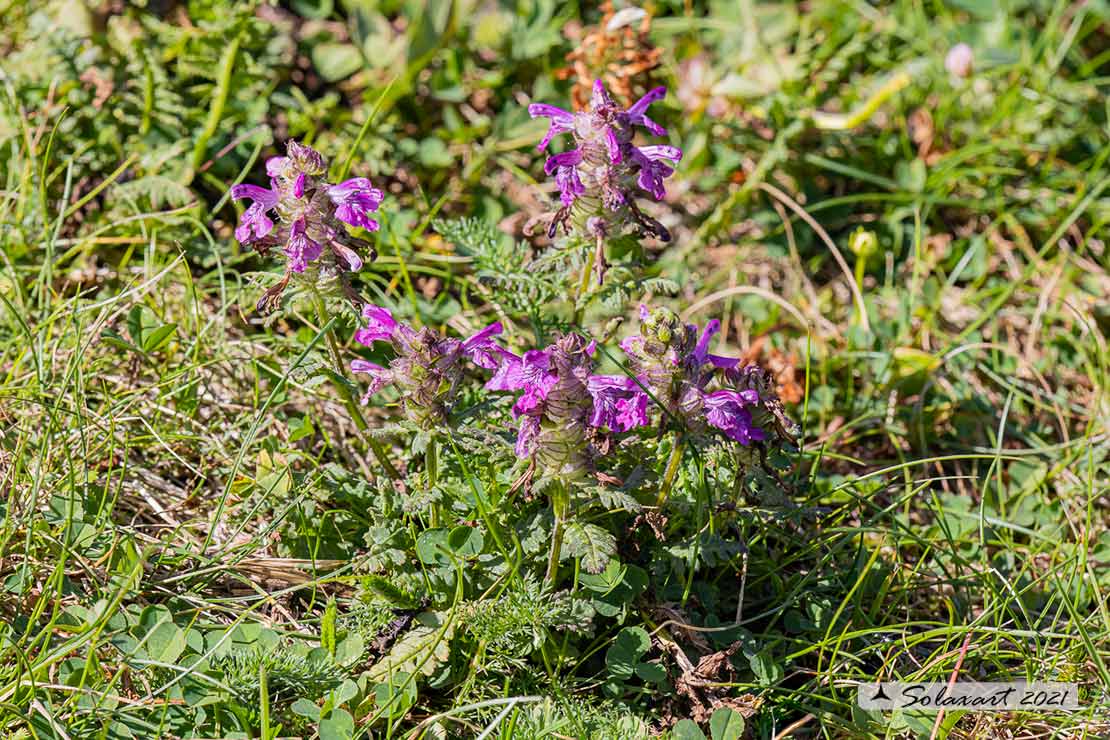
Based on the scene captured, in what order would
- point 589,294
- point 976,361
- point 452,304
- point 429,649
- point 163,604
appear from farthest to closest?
1. point 976,361
2. point 452,304
3. point 589,294
4. point 163,604
5. point 429,649

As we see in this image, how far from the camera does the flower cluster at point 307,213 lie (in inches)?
93.8

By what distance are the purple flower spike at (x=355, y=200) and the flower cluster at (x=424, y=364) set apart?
7.9 inches

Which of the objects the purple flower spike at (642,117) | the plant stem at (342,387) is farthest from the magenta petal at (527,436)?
the purple flower spike at (642,117)

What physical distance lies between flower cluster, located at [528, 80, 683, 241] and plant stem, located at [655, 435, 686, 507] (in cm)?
59

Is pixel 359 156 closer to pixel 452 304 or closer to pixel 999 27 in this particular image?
pixel 452 304

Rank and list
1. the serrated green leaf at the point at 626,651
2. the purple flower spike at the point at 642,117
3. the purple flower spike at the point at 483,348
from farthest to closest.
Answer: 1. the purple flower spike at the point at 642,117
2. the serrated green leaf at the point at 626,651
3. the purple flower spike at the point at 483,348

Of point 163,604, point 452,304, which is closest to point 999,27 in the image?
point 452,304

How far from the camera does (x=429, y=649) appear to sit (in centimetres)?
242

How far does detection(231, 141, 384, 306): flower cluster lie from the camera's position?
238 cm

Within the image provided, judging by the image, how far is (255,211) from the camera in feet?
7.98

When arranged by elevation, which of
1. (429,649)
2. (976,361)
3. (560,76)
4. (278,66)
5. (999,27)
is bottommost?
(976,361)

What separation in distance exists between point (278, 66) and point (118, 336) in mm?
1542

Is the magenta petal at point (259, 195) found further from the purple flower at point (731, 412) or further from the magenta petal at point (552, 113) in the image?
the purple flower at point (731, 412)

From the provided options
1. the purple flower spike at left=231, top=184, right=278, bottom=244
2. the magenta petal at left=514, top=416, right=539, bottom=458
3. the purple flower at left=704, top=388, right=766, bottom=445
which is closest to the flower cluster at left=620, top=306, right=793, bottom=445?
the purple flower at left=704, top=388, right=766, bottom=445
